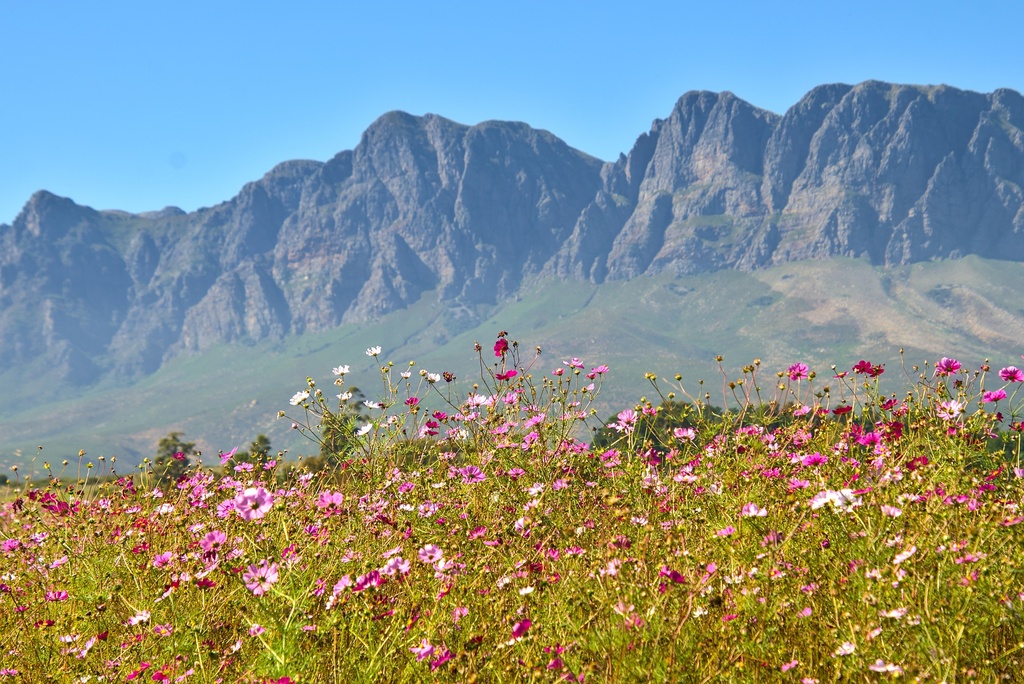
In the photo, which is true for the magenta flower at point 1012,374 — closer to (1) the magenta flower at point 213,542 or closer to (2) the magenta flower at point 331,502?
(2) the magenta flower at point 331,502

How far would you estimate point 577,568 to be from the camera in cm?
473

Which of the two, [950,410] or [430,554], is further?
[950,410]

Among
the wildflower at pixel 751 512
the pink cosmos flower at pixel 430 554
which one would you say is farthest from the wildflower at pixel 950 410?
the pink cosmos flower at pixel 430 554

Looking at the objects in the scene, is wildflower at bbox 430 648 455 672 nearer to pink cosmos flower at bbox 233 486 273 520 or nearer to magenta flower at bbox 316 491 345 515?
pink cosmos flower at bbox 233 486 273 520

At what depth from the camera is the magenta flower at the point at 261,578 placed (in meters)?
3.37

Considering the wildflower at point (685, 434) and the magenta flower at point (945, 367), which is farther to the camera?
the wildflower at point (685, 434)

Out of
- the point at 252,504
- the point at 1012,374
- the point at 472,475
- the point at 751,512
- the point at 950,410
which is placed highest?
the point at 252,504

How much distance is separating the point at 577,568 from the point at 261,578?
1989 mm

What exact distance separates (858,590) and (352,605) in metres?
2.39

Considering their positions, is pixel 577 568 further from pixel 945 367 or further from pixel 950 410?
pixel 945 367

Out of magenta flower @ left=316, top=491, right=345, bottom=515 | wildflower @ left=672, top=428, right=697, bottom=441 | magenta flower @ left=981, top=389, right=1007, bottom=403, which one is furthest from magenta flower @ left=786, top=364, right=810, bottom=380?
magenta flower @ left=316, top=491, right=345, bottom=515

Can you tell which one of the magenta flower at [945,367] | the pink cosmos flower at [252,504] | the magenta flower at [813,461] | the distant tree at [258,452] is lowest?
the distant tree at [258,452]

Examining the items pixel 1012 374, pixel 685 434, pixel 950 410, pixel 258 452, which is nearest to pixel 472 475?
pixel 685 434

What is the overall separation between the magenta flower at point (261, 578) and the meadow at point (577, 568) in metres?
0.01
